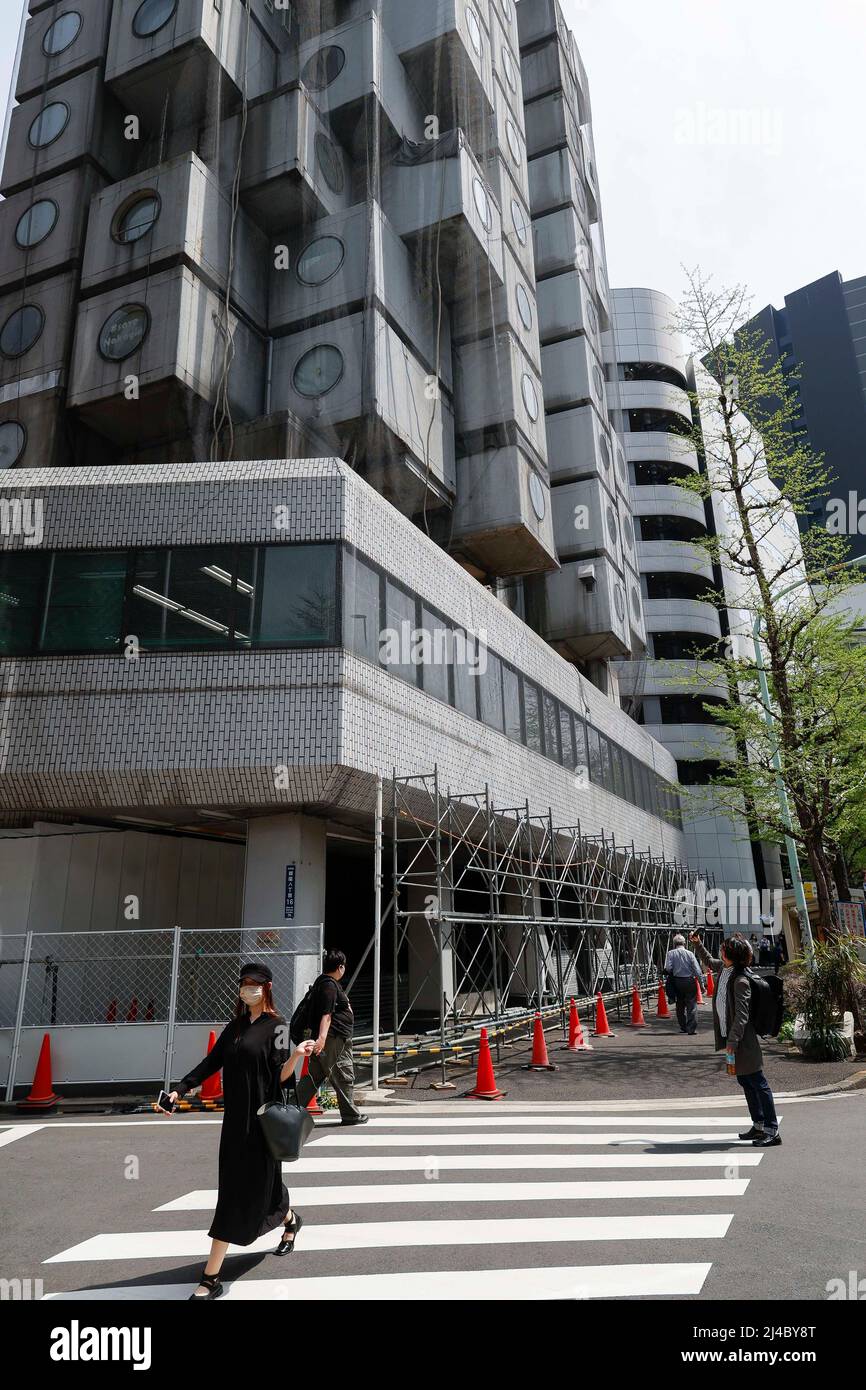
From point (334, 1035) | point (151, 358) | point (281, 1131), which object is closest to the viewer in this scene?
point (281, 1131)

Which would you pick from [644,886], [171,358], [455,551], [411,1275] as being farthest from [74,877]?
[644,886]

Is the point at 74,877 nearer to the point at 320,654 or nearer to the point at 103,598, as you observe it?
the point at 103,598

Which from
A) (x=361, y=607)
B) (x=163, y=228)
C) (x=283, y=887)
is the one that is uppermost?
(x=163, y=228)

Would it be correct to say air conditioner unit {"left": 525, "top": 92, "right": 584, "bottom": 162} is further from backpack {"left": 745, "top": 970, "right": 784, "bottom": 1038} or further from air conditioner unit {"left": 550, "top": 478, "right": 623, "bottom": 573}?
backpack {"left": 745, "top": 970, "right": 784, "bottom": 1038}

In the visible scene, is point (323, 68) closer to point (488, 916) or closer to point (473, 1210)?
point (488, 916)

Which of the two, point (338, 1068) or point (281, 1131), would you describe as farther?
point (338, 1068)

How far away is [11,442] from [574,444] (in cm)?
1868

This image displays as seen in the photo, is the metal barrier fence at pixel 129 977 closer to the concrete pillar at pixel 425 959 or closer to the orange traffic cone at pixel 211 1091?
the orange traffic cone at pixel 211 1091

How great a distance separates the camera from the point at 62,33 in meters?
21.0

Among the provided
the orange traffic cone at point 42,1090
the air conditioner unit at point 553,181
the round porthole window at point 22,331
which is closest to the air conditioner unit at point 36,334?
the round porthole window at point 22,331

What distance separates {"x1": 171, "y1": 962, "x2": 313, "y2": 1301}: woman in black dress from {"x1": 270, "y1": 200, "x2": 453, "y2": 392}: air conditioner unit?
1688cm

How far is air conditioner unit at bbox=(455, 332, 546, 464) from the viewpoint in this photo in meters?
22.6

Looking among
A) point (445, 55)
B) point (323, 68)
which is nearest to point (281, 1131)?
point (323, 68)

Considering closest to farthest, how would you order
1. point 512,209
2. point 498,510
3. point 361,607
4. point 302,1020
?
point 302,1020, point 361,607, point 498,510, point 512,209
